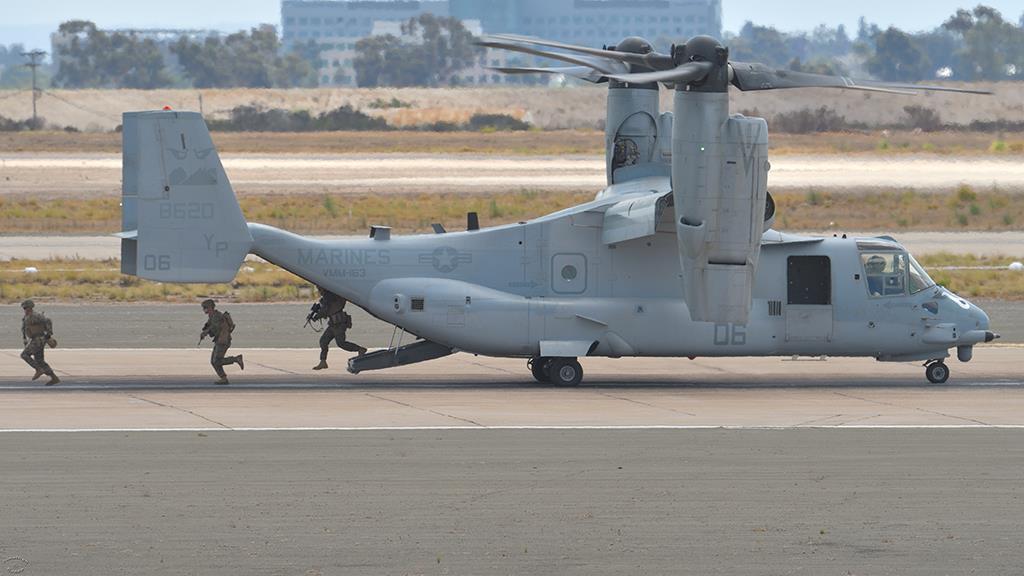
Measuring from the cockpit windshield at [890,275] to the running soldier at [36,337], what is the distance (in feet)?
40.3

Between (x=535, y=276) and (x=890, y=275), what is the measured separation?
5.45m

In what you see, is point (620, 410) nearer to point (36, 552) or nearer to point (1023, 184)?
point (36, 552)

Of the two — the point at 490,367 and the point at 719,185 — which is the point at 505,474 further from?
the point at 490,367

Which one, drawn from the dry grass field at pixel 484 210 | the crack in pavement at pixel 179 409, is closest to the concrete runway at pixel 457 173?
the dry grass field at pixel 484 210

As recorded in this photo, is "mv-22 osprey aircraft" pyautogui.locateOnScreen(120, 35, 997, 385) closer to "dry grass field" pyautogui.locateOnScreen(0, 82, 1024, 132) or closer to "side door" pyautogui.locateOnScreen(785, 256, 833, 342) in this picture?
"side door" pyautogui.locateOnScreen(785, 256, 833, 342)

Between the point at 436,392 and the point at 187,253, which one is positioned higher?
the point at 187,253

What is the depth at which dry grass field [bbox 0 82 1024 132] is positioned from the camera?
4048 inches

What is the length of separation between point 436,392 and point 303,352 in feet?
16.8

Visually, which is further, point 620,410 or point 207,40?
point 207,40

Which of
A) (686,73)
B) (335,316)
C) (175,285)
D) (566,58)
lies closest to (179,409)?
(335,316)

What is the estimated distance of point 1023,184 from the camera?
2611 inches

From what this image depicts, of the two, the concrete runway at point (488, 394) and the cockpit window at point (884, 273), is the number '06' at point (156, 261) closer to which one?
the concrete runway at point (488, 394)

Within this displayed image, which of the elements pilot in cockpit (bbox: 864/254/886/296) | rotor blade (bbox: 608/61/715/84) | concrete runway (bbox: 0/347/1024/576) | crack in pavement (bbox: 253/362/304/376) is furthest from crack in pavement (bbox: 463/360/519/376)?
rotor blade (bbox: 608/61/715/84)

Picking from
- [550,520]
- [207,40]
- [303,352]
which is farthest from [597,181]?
[207,40]
